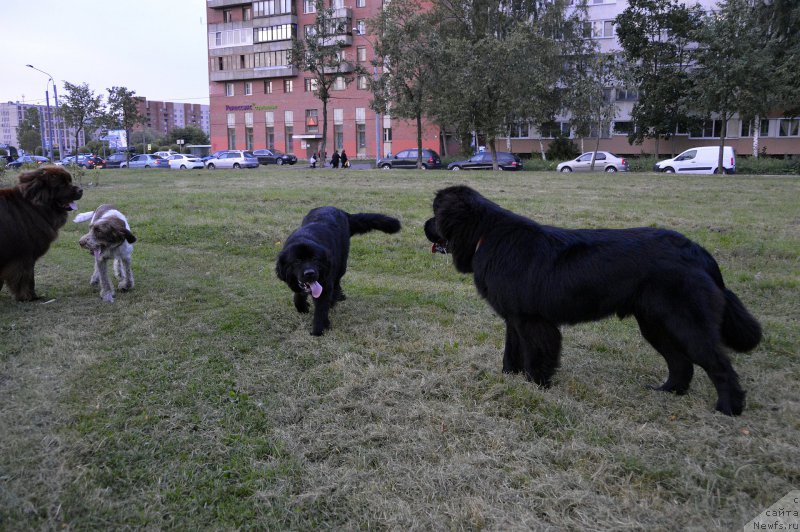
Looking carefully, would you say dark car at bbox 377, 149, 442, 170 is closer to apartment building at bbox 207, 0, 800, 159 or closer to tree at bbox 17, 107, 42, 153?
apartment building at bbox 207, 0, 800, 159

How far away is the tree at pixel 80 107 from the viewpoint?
44.4 m

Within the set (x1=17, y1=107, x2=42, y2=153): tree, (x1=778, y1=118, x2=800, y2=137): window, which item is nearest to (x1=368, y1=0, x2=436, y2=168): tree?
(x1=778, y1=118, x2=800, y2=137): window

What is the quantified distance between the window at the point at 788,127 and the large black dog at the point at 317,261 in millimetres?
49219

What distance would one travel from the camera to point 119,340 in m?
5.35

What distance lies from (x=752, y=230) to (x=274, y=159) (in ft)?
146

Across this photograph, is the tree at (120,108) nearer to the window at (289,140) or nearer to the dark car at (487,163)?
the window at (289,140)

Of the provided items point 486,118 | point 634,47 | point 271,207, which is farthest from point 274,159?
point 271,207

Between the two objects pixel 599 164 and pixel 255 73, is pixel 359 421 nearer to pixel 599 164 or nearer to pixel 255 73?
pixel 599 164

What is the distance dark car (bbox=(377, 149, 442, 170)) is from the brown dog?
3312 cm

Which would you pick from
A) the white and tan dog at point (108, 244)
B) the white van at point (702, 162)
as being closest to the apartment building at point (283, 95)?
the white van at point (702, 162)

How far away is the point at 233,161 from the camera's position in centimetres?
4097

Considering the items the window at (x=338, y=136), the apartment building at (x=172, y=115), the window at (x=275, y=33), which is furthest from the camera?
the apartment building at (x=172, y=115)

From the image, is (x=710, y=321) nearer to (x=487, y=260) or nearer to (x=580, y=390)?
(x=580, y=390)

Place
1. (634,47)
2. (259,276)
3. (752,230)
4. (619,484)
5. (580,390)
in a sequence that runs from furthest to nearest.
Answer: (634,47) → (752,230) → (259,276) → (580,390) → (619,484)
